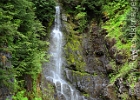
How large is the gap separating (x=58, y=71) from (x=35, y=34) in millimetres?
4791

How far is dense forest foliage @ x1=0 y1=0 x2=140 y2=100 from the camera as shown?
848 cm

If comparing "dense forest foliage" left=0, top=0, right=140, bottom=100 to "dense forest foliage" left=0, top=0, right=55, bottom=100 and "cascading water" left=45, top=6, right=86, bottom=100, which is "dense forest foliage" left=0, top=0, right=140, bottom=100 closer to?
"dense forest foliage" left=0, top=0, right=55, bottom=100

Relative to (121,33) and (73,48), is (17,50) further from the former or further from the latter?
(121,33)


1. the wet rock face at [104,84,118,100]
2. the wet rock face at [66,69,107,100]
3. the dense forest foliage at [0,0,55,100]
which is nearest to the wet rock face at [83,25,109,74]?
the wet rock face at [66,69,107,100]

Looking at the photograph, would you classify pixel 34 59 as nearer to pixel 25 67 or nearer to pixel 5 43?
pixel 25 67

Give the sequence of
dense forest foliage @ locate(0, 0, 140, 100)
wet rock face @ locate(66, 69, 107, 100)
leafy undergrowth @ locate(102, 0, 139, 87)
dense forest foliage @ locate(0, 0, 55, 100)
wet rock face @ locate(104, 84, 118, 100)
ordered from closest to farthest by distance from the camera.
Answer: dense forest foliage @ locate(0, 0, 55, 100) → dense forest foliage @ locate(0, 0, 140, 100) → leafy undergrowth @ locate(102, 0, 139, 87) → wet rock face @ locate(104, 84, 118, 100) → wet rock face @ locate(66, 69, 107, 100)

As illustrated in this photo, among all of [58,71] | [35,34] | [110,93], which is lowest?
[110,93]

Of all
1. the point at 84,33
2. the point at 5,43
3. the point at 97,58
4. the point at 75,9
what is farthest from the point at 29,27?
the point at 75,9

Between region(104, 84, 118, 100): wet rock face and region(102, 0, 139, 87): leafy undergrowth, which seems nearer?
region(102, 0, 139, 87): leafy undergrowth

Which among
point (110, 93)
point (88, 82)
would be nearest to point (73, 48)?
point (88, 82)

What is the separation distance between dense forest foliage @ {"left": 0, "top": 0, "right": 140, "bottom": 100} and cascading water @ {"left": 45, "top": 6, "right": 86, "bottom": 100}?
0.78 metres

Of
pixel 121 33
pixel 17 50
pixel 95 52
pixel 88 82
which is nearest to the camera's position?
pixel 17 50

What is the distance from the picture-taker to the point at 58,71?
51.9ft

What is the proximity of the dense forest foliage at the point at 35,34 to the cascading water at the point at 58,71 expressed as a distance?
2.57ft
